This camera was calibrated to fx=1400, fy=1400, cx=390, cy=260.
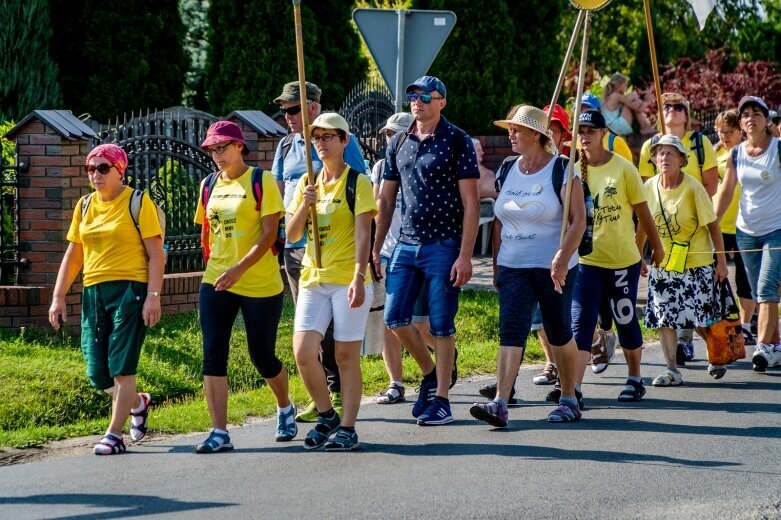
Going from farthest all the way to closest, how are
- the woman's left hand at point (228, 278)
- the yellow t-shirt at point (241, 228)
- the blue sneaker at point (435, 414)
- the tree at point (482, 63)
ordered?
the tree at point (482, 63), the blue sneaker at point (435, 414), the yellow t-shirt at point (241, 228), the woman's left hand at point (228, 278)

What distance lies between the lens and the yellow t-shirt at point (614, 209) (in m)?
8.93

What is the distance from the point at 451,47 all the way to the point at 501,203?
41.2 ft

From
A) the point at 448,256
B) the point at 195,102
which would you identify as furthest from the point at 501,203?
the point at 195,102

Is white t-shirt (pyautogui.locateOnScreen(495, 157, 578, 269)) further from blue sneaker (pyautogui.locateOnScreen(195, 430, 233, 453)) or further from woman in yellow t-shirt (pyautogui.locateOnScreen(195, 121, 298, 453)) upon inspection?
blue sneaker (pyautogui.locateOnScreen(195, 430, 233, 453))

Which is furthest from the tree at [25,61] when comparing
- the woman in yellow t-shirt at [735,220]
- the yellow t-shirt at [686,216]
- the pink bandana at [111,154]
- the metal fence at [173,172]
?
the pink bandana at [111,154]

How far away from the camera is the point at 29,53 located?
62.5 ft

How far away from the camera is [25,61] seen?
1905cm

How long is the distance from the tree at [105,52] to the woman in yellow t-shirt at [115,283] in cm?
1318

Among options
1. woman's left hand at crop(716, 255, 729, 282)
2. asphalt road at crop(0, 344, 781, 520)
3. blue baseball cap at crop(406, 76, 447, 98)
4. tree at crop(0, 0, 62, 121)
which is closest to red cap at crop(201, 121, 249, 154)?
blue baseball cap at crop(406, 76, 447, 98)

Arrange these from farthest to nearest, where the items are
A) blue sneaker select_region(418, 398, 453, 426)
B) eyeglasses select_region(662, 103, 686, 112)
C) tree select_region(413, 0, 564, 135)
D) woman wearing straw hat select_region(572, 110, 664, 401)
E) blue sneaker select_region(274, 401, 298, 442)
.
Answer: tree select_region(413, 0, 564, 135) → eyeglasses select_region(662, 103, 686, 112) → woman wearing straw hat select_region(572, 110, 664, 401) → blue sneaker select_region(418, 398, 453, 426) → blue sneaker select_region(274, 401, 298, 442)

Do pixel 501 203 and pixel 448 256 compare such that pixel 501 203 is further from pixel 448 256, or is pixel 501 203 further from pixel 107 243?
pixel 107 243

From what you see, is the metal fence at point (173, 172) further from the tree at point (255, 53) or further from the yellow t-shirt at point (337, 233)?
the tree at point (255, 53)

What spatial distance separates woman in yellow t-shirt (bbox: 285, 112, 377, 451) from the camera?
24.6ft

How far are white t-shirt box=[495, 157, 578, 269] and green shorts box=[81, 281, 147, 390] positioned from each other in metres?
2.14
